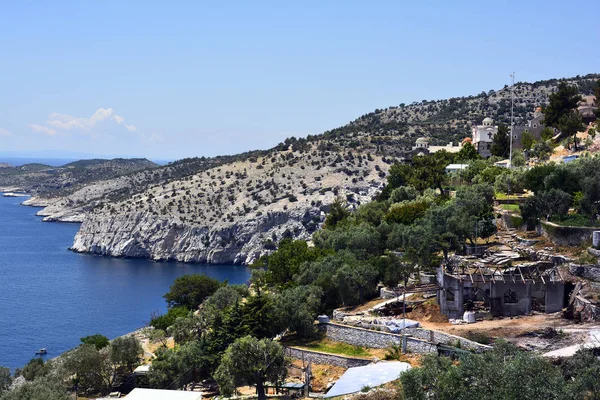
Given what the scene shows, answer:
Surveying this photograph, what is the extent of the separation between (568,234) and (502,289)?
6.57m

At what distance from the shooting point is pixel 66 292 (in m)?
83.3

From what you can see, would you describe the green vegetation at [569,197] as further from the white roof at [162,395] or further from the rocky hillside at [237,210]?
the rocky hillside at [237,210]

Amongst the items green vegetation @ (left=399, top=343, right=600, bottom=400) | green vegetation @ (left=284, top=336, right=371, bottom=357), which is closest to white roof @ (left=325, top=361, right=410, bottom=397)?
green vegetation @ (left=284, top=336, right=371, bottom=357)

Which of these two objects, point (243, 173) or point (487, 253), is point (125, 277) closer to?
point (243, 173)

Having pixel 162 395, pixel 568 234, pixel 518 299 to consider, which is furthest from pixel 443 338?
pixel 162 395

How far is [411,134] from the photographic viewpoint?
12538 cm

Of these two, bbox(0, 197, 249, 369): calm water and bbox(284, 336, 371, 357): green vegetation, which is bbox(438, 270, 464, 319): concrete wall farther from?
bbox(0, 197, 249, 369): calm water

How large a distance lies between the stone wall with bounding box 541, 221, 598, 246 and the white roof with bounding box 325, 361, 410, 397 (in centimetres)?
1338

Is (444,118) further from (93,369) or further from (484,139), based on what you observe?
(93,369)

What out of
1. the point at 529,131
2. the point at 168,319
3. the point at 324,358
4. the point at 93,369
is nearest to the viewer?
the point at 324,358

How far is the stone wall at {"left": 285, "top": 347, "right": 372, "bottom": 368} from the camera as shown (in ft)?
93.2

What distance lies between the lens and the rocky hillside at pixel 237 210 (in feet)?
364

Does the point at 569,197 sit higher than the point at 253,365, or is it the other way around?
the point at 569,197

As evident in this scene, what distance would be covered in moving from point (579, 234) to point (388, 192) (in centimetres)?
3278
